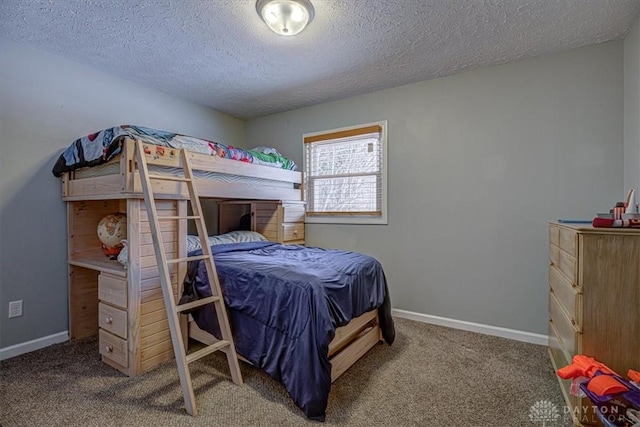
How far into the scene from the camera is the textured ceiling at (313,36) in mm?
1952

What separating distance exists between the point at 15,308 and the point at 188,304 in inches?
62.5

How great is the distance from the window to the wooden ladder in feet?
5.79

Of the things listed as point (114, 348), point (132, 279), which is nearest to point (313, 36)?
point (132, 279)

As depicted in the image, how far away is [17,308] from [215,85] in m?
2.51

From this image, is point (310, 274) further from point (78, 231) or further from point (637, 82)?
point (637, 82)

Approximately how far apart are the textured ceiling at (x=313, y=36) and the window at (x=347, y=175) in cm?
61

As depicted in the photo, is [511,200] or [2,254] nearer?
[2,254]

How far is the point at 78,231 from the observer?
266 centimetres

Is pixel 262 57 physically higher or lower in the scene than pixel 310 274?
higher

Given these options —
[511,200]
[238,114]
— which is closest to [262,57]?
[238,114]

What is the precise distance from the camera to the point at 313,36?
228 centimetres

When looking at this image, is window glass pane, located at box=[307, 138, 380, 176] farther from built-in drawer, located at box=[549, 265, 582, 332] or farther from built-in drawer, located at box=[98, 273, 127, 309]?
built-in drawer, located at box=[98, 273, 127, 309]
